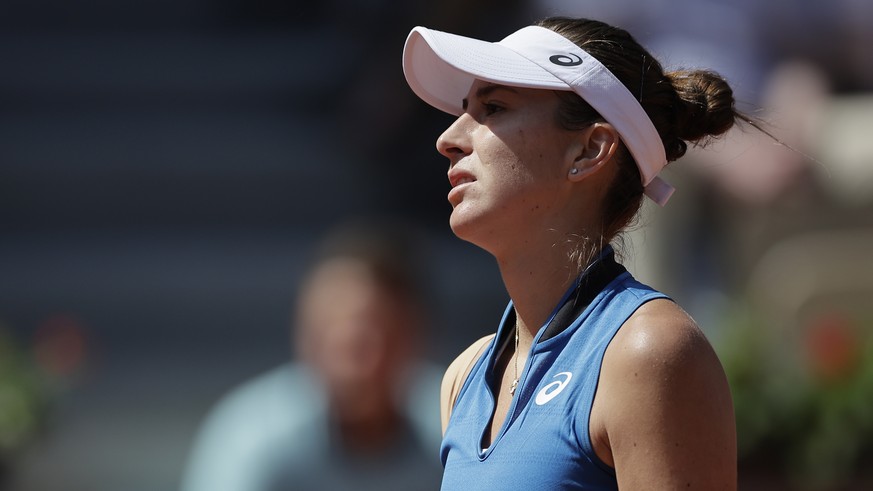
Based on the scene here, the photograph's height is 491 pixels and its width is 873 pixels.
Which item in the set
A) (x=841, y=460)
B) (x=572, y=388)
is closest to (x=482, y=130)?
(x=572, y=388)

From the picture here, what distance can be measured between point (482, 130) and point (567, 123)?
0.16 metres

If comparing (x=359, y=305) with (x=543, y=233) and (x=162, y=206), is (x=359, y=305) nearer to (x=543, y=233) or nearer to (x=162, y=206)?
(x=543, y=233)

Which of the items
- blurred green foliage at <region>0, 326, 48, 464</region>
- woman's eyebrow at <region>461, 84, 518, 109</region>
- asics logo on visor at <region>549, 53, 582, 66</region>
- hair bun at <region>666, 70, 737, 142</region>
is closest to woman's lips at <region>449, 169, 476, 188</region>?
woman's eyebrow at <region>461, 84, 518, 109</region>

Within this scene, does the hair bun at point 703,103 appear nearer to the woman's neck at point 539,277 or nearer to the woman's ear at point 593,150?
the woman's ear at point 593,150

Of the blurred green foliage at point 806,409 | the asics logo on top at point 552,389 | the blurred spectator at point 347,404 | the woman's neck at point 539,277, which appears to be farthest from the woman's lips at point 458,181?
the blurred green foliage at point 806,409

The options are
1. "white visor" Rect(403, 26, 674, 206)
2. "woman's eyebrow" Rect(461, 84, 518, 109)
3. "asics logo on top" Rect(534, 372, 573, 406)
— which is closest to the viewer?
"asics logo on top" Rect(534, 372, 573, 406)

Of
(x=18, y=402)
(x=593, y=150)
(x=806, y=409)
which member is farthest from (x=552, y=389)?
(x=18, y=402)

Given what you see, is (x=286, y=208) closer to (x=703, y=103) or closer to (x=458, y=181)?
(x=458, y=181)

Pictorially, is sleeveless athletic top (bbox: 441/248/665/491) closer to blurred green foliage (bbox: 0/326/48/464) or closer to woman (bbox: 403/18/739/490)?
woman (bbox: 403/18/739/490)

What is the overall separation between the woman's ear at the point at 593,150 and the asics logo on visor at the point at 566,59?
119mm

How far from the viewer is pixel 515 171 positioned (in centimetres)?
238

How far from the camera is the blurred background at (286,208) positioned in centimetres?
584

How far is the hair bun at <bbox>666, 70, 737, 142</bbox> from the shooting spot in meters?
2.42

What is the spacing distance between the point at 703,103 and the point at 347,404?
6.85ft
